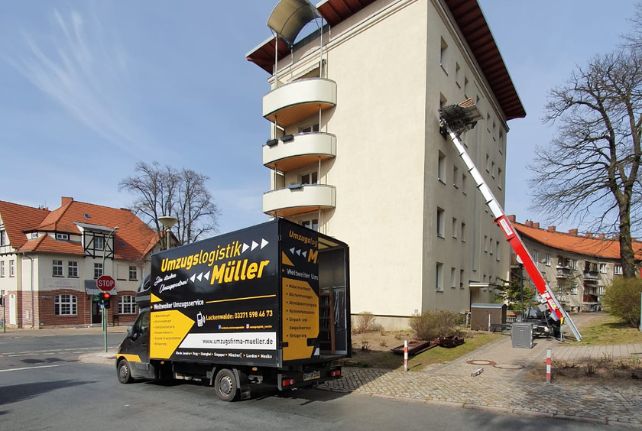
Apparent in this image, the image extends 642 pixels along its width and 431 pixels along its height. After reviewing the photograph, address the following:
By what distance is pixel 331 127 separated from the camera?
2488cm

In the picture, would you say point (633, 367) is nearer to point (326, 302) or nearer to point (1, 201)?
point (326, 302)

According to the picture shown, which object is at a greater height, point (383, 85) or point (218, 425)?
point (383, 85)

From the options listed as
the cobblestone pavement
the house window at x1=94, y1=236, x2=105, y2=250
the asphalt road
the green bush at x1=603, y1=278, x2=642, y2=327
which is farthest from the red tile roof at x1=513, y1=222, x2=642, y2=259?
the asphalt road

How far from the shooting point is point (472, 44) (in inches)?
1053

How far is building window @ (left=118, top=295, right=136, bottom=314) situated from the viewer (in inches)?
1655

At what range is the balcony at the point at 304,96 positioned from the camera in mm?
24484

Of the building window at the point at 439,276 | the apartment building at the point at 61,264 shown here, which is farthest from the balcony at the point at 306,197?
the apartment building at the point at 61,264

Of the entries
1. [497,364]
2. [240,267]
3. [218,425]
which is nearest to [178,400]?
[218,425]

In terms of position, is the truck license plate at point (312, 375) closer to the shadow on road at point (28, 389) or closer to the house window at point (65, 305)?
the shadow on road at point (28, 389)

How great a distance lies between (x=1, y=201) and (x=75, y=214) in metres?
5.91

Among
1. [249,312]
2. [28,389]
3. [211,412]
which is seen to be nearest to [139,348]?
[28,389]

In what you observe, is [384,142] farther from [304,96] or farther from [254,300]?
[254,300]

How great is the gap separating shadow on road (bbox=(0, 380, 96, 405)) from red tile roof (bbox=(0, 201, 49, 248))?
32556mm

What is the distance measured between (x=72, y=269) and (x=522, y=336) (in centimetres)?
3712
